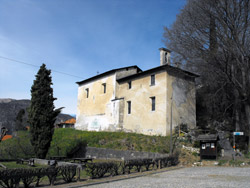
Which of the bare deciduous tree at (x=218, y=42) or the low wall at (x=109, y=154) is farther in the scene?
the bare deciduous tree at (x=218, y=42)

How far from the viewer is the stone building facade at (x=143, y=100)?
76.5 feet

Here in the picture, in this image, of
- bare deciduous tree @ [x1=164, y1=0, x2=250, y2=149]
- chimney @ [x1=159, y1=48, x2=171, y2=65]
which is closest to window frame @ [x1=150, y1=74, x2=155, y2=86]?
chimney @ [x1=159, y1=48, x2=171, y2=65]

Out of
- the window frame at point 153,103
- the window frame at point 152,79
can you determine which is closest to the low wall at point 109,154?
the window frame at point 153,103

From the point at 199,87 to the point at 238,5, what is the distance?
11.8 metres

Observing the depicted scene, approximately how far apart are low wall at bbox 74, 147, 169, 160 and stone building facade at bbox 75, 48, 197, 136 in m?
4.12

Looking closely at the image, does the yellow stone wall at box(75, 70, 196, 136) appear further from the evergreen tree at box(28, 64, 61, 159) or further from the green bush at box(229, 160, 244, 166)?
the evergreen tree at box(28, 64, 61, 159)

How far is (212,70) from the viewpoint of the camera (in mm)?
20641

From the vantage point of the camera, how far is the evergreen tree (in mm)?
16078

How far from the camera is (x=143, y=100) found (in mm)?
25547

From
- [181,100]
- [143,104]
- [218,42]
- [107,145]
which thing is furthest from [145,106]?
[218,42]

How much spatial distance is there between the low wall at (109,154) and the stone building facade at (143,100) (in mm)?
4118

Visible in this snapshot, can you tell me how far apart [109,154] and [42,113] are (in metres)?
7.29

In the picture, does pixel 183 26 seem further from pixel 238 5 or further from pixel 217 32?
pixel 238 5

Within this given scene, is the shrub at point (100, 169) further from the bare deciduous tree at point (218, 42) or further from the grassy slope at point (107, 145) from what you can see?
the bare deciduous tree at point (218, 42)
